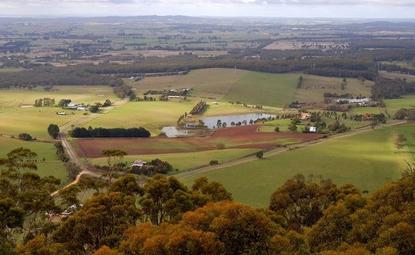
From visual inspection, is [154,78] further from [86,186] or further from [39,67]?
[86,186]

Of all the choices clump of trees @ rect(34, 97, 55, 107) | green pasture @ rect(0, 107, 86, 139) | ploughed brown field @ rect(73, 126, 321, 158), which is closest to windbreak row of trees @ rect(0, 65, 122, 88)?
clump of trees @ rect(34, 97, 55, 107)

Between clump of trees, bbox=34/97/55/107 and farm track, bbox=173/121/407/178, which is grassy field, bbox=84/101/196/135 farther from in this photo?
farm track, bbox=173/121/407/178

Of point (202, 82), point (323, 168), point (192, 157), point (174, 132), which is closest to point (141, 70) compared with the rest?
point (202, 82)

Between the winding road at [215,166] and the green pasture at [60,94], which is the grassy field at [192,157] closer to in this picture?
the winding road at [215,166]

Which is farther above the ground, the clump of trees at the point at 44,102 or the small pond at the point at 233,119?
the clump of trees at the point at 44,102

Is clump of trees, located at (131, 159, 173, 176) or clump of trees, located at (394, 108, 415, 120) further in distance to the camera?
clump of trees, located at (394, 108, 415, 120)

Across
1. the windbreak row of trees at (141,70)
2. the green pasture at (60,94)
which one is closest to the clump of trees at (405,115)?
the windbreak row of trees at (141,70)
